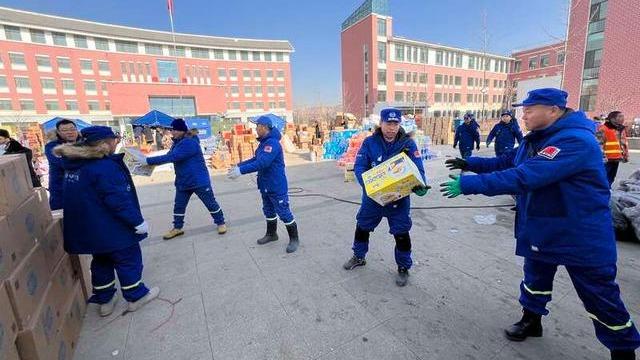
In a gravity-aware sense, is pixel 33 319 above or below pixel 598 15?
below

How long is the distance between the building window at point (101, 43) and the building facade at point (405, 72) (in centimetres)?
3675

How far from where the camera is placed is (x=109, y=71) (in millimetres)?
43344

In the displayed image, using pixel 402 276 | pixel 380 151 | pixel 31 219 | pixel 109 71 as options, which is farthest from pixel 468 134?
pixel 109 71

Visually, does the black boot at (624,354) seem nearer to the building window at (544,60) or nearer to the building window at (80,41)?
the building window at (80,41)

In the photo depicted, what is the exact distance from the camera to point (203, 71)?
5125cm

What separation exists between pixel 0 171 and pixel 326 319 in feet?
8.18

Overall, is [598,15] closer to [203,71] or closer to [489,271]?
[489,271]

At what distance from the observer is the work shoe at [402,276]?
294 centimetres

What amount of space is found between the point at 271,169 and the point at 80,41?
177ft

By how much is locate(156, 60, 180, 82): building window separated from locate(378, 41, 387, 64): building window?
107ft

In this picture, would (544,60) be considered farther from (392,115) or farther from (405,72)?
(392,115)

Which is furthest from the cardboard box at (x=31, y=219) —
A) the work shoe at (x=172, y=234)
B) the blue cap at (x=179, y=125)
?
the work shoe at (x=172, y=234)

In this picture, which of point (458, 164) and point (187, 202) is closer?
point (458, 164)

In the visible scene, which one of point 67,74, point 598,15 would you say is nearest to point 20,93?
point 67,74
